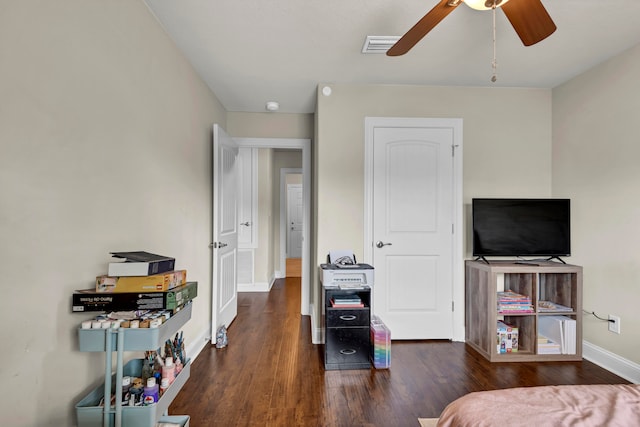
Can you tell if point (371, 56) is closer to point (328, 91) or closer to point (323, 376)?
point (328, 91)

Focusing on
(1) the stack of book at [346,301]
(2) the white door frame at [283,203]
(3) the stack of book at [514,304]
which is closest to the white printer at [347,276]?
(1) the stack of book at [346,301]

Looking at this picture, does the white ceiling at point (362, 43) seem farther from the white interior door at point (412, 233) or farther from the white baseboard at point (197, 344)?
the white baseboard at point (197, 344)

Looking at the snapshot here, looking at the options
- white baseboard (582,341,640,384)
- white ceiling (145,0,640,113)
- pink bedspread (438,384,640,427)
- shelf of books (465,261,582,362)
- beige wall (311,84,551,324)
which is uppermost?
white ceiling (145,0,640,113)

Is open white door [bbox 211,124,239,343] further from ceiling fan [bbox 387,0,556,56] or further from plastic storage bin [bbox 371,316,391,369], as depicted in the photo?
ceiling fan [bbox 387,0,556,56]

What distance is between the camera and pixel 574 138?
9.50ft

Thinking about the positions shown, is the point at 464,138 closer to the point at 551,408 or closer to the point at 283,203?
the point at 551,408

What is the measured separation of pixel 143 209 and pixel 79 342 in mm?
824

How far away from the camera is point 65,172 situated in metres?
1.27

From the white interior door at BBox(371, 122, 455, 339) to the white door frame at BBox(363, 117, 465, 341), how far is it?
4cm

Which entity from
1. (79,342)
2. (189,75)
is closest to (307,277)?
(189,75)

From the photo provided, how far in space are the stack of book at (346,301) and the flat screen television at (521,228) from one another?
119 centimetres

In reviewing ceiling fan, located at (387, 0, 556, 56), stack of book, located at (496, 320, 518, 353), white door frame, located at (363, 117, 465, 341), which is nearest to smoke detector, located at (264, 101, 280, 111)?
white door frame, located at (363, 117, 465, 341)

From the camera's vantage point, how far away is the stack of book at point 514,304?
2.69 meters

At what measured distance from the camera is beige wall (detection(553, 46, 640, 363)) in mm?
2395
